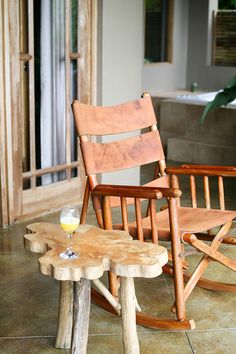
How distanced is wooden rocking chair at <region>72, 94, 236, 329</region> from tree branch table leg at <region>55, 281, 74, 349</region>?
0.35m

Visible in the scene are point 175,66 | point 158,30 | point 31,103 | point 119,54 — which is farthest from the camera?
point 175,66

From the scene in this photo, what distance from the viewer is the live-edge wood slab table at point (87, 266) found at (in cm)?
216

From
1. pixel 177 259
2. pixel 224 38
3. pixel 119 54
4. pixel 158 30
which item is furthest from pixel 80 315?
pixel 224 38

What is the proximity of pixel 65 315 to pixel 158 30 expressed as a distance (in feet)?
21.3

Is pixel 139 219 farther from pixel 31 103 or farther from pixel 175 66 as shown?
pixel 175 66

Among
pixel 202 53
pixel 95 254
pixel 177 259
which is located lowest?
pixel 177 259

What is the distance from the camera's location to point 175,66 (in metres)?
8.68

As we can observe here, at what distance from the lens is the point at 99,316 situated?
2.86m

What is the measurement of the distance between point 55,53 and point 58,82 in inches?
7.6

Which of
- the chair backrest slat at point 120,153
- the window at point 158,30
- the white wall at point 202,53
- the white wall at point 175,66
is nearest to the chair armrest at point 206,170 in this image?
the chair backrest slat at point 120,153

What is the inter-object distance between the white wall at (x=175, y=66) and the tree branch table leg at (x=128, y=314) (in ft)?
19.7

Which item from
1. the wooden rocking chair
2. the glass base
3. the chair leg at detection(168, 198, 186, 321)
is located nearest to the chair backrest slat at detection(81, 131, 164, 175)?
the wooden rocking chair

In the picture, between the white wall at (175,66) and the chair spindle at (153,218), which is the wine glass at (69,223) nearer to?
the chair spindle at (153,218)

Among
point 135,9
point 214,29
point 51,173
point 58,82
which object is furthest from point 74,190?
point 214,29
